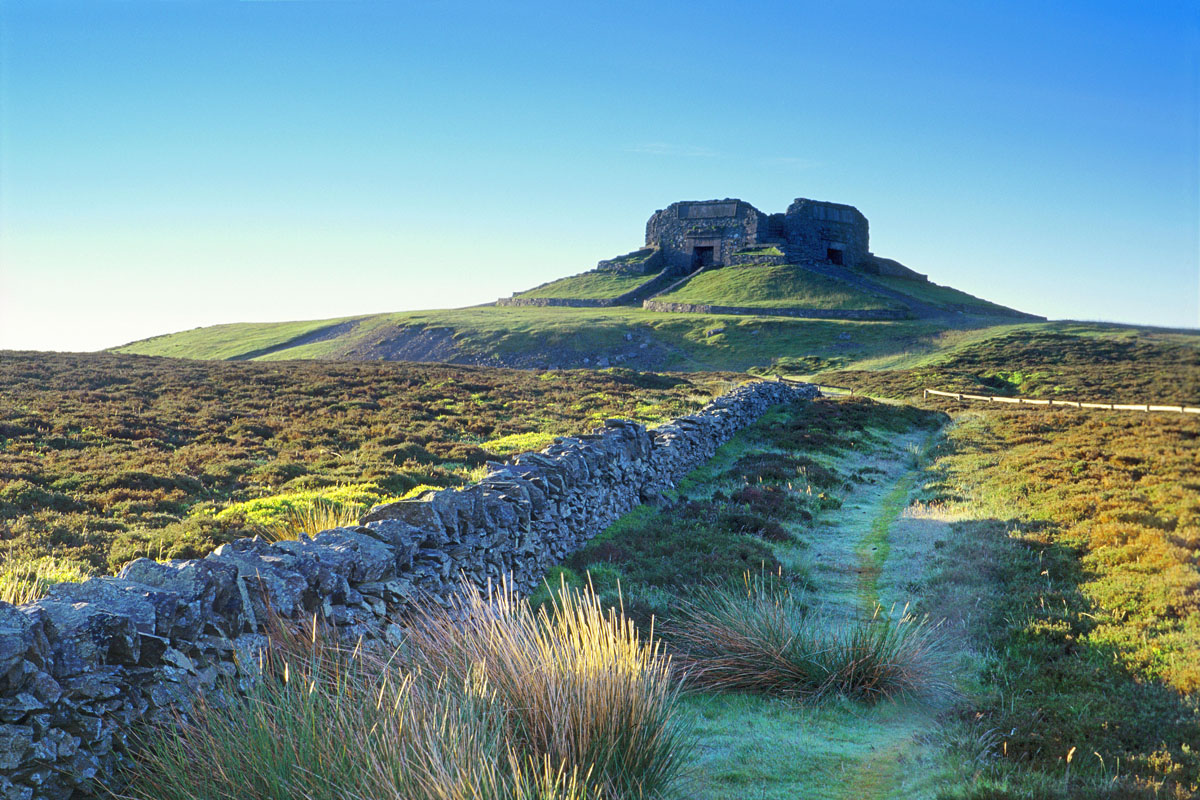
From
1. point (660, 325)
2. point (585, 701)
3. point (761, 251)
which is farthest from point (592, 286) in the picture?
point (585, 701)

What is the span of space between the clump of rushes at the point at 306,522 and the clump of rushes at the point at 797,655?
3882 mm

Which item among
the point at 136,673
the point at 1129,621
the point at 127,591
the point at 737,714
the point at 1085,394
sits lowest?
the point at 737,714

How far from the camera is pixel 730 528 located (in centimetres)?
1173

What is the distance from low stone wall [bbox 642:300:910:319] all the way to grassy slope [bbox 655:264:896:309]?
0.96 meters

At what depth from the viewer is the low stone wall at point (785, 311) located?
61062mm

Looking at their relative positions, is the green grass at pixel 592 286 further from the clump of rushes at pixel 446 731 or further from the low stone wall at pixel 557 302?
the clump of rushes at pixel 446 731

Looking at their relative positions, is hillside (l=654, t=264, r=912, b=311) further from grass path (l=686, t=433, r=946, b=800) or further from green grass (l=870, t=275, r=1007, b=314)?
grass path (l=686, t=433, r=946, b=800)

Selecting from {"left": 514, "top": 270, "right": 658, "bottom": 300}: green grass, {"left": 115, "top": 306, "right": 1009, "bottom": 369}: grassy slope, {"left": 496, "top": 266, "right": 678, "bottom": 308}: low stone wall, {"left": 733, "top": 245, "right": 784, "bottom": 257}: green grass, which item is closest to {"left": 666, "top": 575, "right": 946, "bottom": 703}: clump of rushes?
{"left": 115, "top": 306, "right": 1009, "bottom": 369}: grassy slope

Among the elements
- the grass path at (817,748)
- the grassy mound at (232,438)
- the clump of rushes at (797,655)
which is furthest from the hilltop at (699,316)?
the grass path at (817,748)

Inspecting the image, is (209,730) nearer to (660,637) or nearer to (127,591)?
(127,591)

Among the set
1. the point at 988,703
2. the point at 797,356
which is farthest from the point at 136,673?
the point at 797,356

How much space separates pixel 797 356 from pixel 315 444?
128ft

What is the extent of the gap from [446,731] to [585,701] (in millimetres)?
789

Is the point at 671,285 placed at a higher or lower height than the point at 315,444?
higher
